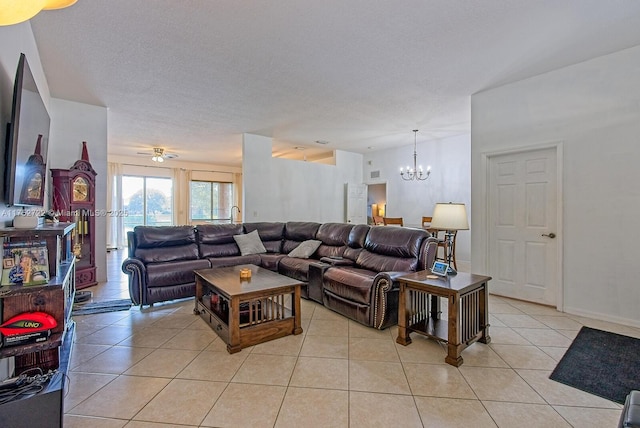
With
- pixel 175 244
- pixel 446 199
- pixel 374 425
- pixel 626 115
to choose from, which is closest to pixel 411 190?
pixel 446 199

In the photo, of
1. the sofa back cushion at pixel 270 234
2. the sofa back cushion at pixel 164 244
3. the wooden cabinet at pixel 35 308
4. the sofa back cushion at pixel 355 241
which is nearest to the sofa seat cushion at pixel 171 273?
the sofa back cushion at pixel 164 244

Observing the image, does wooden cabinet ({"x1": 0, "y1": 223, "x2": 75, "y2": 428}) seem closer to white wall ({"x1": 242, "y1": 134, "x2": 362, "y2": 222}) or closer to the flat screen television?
the flat screen television

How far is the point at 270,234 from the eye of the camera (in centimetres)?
521

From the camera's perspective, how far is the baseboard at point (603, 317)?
2.98m

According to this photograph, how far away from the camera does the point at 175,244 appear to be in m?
4.32

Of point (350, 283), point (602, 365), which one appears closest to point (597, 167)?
point (602, 365)

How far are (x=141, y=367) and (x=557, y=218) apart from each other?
4.43m

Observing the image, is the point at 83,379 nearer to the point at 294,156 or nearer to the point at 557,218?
the point at 557,218

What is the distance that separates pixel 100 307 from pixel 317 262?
2625 mm

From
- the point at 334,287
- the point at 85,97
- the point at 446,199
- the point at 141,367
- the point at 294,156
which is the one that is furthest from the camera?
the point at 294,156

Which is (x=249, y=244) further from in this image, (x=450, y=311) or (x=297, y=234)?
(x=450, y=311)

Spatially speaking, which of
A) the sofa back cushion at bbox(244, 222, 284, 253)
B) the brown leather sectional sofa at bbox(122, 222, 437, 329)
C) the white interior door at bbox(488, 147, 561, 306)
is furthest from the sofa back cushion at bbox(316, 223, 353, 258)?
the white interior door at bbox(488, 147, 561, 306)

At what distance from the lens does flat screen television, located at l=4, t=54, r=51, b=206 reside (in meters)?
1.79

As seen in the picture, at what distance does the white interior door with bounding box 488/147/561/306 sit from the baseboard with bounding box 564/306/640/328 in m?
0.17
